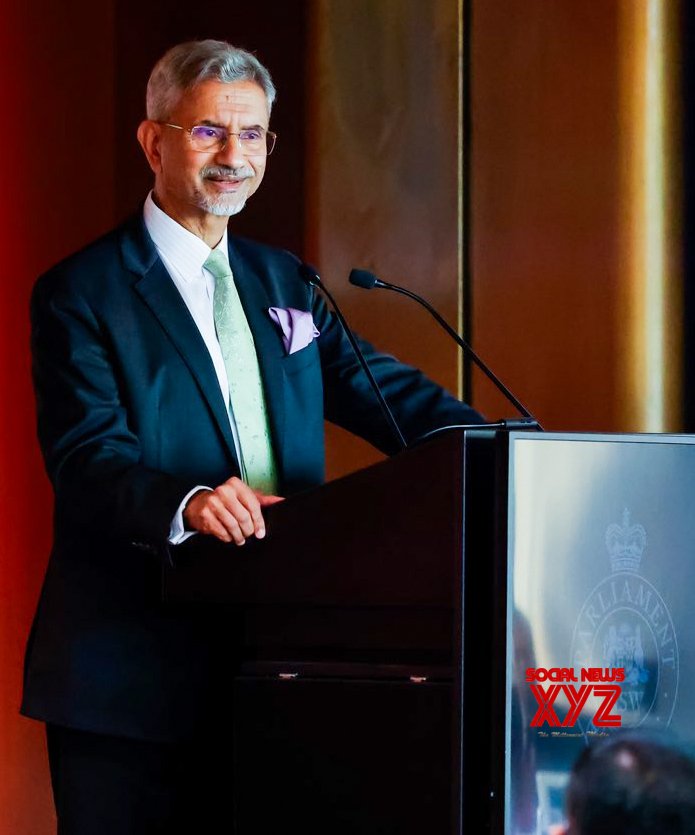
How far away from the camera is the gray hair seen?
2.07 m

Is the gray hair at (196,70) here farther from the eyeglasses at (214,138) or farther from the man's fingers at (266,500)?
the man's fingers at (266,500)

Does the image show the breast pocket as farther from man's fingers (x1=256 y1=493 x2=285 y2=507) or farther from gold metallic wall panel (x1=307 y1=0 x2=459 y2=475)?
gold metallic wall panel (x1=307 y1=0 x2=459 y2=475)

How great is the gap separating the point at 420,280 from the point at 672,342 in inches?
23.2

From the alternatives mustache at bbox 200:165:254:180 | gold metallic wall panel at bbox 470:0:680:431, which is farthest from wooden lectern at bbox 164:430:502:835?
gold metallic wall panel at bbox 470:0:680:431

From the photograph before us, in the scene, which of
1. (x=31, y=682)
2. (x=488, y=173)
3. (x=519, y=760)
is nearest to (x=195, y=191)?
(x=31, y=682)

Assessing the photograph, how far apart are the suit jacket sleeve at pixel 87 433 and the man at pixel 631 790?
59cm

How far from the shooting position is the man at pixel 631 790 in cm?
141

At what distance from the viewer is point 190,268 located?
2064 millimetres

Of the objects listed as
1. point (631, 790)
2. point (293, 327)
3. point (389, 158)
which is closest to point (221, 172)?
point (293, 327)

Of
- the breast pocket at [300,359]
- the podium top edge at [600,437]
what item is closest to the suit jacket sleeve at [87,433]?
the breast pocket at [300,359]

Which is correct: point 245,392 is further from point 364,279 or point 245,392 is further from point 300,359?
point 364,279

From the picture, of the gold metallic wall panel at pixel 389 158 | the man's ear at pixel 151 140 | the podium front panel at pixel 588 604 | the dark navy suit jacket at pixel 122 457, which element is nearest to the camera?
the podium front panel at pixel 588 604

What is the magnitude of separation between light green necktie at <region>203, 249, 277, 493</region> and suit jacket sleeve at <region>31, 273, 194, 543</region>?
169mm

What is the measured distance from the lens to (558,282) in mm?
3053
